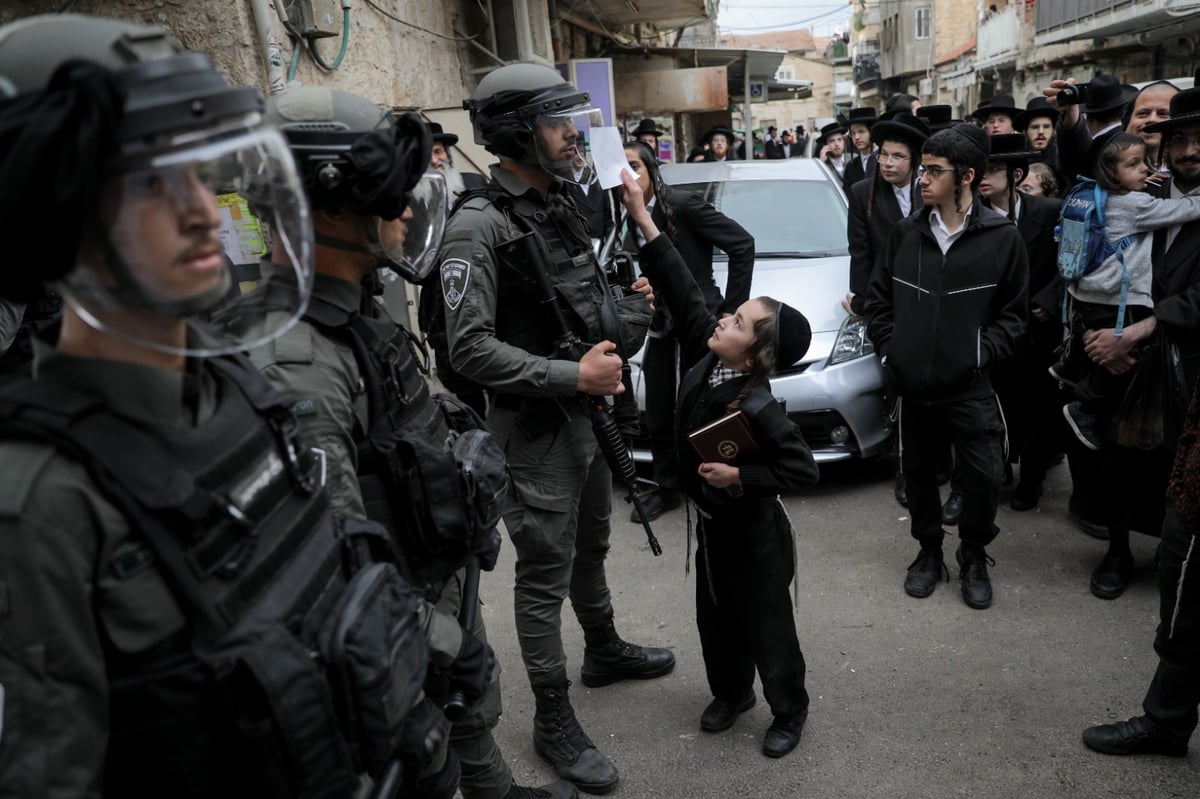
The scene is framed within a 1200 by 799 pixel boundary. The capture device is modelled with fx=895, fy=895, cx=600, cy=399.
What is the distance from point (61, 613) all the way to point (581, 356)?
1.87m

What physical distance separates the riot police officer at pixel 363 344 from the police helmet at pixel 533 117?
743 mm

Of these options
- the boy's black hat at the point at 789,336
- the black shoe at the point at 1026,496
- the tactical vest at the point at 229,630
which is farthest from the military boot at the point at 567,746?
the black shoe at the point at 1026,496

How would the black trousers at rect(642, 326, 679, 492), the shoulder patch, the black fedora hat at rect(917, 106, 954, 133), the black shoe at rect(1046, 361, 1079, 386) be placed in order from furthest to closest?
the black fedora hat at rect(917, 106, 954, 133), the black trousers at rect(642, 326, 679, 492), the black shoe at rect(1046, 361, 1079, 386), the shoulder patch

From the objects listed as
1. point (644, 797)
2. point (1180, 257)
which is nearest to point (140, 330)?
point (644, 797)

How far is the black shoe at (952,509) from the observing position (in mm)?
4694

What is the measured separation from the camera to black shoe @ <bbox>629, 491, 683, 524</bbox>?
5094mm

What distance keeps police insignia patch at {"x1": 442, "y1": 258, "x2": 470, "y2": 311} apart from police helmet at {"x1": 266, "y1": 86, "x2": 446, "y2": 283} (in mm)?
626

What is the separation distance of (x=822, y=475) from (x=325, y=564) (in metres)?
4.50

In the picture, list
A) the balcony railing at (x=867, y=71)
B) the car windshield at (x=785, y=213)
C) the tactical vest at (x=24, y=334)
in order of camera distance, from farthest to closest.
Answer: the balcony railing at (x=867, y=71) → the car windshield at (x=785, y=213) → the tactical vest at (x=24, y=334)

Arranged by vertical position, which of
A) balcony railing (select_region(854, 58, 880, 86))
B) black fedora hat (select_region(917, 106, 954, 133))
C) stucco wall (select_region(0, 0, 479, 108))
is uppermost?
balcony railing (select_region(854, 58, 880, 86))

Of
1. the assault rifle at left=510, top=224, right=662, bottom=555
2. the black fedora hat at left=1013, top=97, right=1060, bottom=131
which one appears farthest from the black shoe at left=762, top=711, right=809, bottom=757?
the black fedora hat at left=1013, top=97, right=1060, bottom=131

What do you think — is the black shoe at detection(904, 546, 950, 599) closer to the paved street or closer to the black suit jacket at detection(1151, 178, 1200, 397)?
the paved street

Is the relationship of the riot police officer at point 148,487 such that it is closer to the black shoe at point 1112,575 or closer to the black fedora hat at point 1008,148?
the black shoe at point 1112,575

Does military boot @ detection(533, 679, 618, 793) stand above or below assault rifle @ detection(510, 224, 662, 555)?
below
